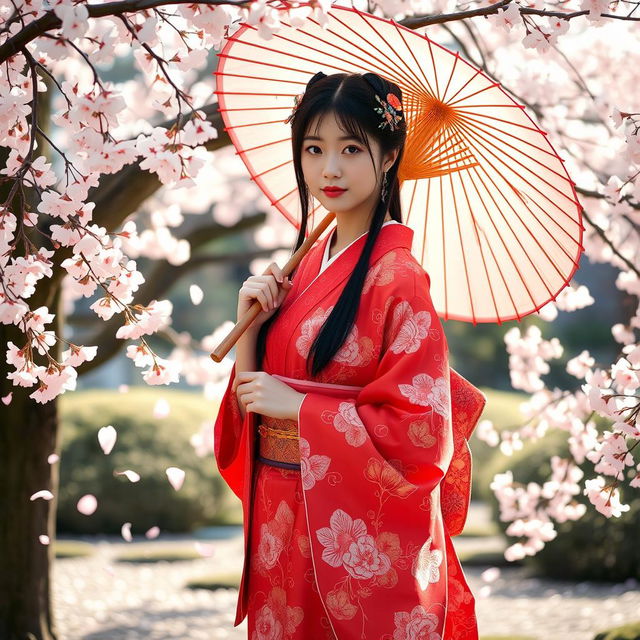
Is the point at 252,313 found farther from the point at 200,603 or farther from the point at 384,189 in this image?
the point at 200,603

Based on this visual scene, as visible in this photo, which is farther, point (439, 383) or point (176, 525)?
point (176, 525)

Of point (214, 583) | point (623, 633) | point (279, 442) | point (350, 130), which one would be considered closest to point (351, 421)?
point (279, 442)

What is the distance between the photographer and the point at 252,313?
248 cm

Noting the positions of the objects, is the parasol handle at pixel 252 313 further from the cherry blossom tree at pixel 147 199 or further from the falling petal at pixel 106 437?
the falling petal at pixel 106 437

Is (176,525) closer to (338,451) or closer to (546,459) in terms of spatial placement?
(546,459)

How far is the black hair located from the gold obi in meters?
0.17

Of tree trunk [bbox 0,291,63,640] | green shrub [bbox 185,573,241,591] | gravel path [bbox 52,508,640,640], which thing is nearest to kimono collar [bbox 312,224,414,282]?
tree trunk [bbox 0,291,63,640]

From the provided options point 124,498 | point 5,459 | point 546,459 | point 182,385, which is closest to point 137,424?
point 124,498

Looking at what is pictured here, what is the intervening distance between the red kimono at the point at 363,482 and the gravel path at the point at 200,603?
294 cm

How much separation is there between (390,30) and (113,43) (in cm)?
74

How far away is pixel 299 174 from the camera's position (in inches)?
99.9

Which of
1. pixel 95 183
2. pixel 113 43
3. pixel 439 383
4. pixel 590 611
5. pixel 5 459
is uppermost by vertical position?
pixel 113 43

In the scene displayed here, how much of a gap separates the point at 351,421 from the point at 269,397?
0.79ft

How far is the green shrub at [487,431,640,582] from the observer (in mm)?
5840
